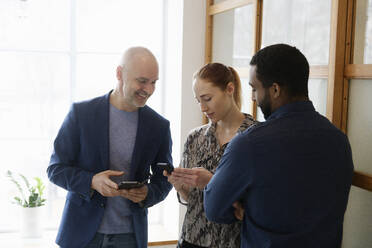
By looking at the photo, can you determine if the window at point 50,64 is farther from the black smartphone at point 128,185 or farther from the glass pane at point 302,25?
the black smartphone at point 128,185

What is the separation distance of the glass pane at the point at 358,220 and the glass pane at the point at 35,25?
3004 mm

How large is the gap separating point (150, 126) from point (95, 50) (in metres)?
2.26

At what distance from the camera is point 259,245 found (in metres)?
1.40

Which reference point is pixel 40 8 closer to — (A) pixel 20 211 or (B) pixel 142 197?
(A) pixel 20 211

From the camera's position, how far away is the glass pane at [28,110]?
3996 millimetres

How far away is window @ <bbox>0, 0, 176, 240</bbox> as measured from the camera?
13.0 feet

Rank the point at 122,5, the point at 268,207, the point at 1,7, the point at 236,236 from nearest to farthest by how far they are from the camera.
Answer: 1. the point at 268,207
2. the point at 236,236
3. the point at 1,7
4. the point at 122,5

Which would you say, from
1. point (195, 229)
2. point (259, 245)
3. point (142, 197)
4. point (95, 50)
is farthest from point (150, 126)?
point (95, 50)

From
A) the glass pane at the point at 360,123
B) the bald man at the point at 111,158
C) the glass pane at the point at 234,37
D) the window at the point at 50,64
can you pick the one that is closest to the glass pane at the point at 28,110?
the window at the point at 50,64

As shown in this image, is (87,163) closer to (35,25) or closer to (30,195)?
(30,195)

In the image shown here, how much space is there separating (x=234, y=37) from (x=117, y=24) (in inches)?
53.4

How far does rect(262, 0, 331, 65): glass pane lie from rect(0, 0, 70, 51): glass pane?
2078 mm

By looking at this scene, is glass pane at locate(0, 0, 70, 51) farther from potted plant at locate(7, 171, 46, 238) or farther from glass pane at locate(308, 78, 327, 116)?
glass pane at locate(308, 78, 327, 116)

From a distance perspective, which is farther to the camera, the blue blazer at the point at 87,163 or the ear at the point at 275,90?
the blue blazer at the point at 87,163
